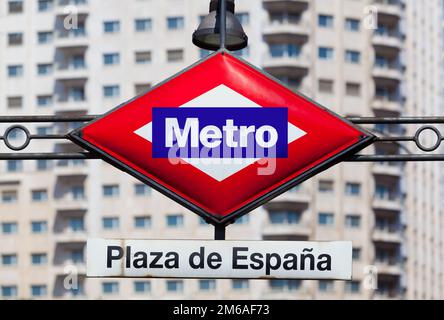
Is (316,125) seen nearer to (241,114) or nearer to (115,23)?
(241,114)

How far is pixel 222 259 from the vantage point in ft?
35.7

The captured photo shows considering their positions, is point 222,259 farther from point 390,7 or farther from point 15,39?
point 15,39

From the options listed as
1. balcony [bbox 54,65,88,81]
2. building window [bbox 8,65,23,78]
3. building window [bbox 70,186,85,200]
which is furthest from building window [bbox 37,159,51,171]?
building window [bbox 8,65,23,78]

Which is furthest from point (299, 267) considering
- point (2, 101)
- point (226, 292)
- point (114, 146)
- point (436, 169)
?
point (436, 169)

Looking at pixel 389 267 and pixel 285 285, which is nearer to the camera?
pixel 285 285

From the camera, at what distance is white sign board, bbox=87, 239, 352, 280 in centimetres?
1086

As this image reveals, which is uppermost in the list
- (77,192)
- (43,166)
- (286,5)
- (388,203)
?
(286,5)

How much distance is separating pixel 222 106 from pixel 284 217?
101m

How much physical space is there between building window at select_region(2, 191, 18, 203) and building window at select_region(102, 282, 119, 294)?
1111 centimetres

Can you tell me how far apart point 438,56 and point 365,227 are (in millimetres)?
22035

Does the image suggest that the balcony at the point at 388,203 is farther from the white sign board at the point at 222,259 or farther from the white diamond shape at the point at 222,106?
the white sign board at the point at 222,259

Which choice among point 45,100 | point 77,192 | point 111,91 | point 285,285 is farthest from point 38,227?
point 285,285

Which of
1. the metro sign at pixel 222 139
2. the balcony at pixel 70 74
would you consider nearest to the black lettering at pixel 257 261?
the metro sign at pixel 222 139

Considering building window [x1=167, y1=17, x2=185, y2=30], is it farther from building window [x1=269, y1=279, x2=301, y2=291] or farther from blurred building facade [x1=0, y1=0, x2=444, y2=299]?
building window [x1=269, y1=279, x2=301, y2=291]
